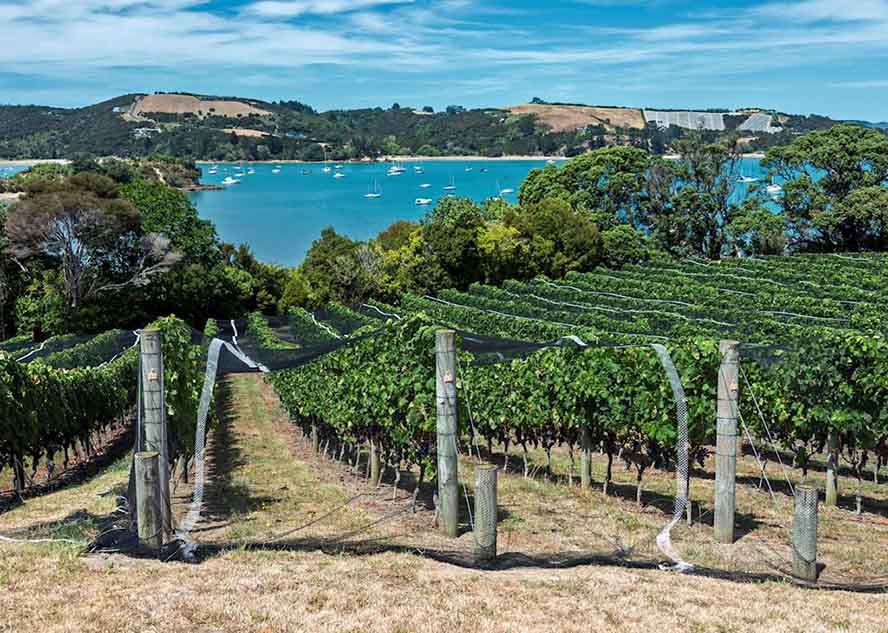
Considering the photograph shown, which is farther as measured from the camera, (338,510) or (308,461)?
(308,461)

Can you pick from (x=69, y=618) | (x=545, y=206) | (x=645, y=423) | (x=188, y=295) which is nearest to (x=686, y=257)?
(x=545, y=206)

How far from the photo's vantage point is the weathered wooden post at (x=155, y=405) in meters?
7.18

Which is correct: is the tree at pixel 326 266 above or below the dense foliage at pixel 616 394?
below

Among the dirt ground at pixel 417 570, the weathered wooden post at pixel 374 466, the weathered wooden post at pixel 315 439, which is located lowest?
the weathered wooden post at pixel 315 439

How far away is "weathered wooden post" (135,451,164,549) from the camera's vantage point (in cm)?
694

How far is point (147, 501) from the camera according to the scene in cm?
694

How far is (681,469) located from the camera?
28.0ft

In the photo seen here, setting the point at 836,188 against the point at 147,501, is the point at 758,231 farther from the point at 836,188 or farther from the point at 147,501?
the point at 147,501

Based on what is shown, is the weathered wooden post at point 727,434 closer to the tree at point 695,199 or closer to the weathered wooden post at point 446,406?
the weathered wooden post at point 446,406

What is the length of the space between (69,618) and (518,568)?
3.48m

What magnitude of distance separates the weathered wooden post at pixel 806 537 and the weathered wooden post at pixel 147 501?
5407 mm

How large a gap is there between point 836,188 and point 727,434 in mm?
47004

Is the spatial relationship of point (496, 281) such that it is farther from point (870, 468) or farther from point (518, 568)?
point (518, 568)

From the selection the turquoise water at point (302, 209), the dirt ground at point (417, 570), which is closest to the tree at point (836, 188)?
the turquoise water at point (302, 209)
